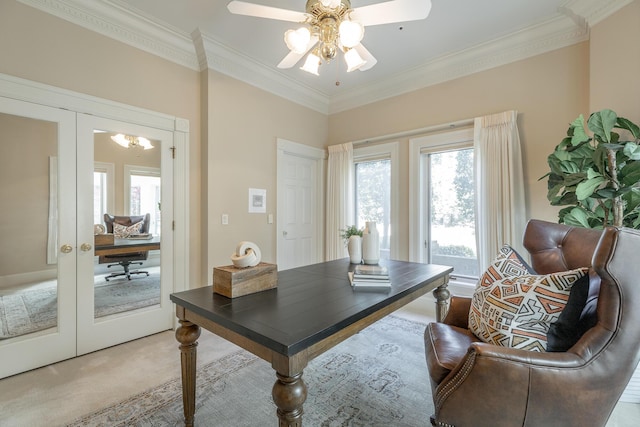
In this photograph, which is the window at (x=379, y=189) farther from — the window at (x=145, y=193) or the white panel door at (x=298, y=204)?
the window at (x=145, y=193)

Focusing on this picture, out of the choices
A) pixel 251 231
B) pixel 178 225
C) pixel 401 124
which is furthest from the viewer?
pixel 401 124

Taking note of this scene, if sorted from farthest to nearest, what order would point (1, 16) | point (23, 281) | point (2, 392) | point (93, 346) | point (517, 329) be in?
point (93, 346) → point (23, 281) → point (1, 16) → point (2, 392) → point (517, 329)

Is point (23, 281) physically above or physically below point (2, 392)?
above

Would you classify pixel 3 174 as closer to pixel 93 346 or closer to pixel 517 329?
pixel 93 346

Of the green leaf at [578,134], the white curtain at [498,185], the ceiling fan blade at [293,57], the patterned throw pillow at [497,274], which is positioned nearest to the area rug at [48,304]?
the ceiling fan blade at [293,57]

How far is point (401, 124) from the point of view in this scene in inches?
142

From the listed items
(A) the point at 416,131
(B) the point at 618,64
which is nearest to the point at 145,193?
(A) the point at 416,131

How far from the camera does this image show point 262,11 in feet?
5.73

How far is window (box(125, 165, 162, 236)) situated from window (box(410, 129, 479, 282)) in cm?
291

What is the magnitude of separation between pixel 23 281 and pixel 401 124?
13.3 ft

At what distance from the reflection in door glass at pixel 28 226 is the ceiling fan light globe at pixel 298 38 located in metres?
2.01

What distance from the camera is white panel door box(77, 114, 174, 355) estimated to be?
2.33 meters

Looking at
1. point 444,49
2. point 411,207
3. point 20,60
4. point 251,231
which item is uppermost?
point 444,49

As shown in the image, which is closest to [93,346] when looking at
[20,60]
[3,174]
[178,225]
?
[178,225]
